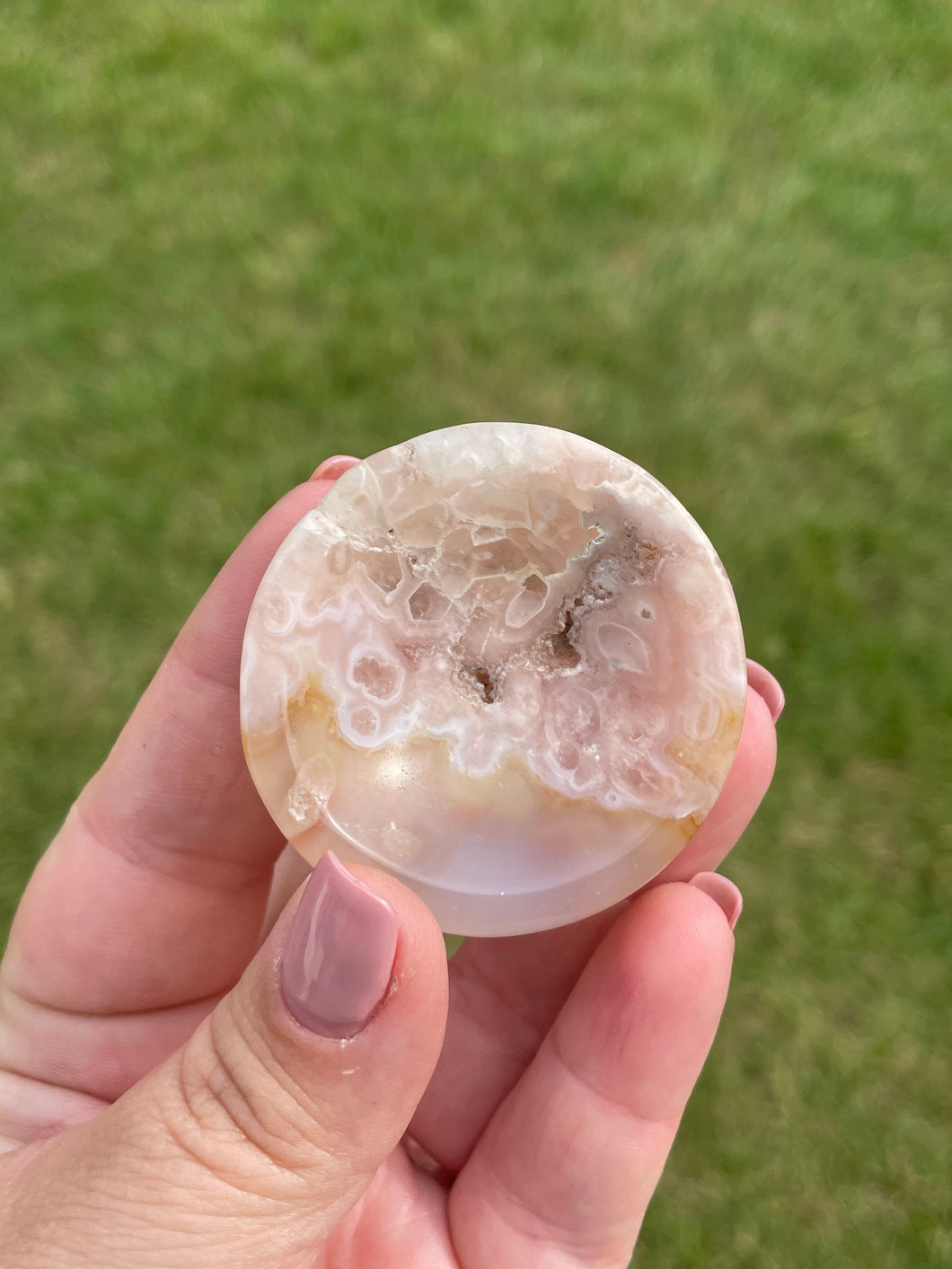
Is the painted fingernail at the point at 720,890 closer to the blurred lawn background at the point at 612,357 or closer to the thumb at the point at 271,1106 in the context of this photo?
the thumb at the point at 271,1106

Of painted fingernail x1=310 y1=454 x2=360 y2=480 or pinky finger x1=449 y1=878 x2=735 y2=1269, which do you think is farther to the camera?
painted fingernail x1=310 y1=454 x2=360 y2=480

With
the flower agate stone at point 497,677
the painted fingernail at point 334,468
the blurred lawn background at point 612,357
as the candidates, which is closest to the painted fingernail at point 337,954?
the flower agate stone at point 497,677

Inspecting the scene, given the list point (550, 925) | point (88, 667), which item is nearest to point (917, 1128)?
point (550, 925)

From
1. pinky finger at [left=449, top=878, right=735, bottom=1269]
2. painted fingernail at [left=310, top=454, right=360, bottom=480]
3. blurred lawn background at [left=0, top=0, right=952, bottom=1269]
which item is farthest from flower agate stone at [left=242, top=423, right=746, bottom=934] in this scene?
blurred lawn background at [left=0, top=0, right=952, bottom=1269]

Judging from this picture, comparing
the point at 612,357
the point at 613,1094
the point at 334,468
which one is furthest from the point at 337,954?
the point at 612,357

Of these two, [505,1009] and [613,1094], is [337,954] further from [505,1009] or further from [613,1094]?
[505,1009]

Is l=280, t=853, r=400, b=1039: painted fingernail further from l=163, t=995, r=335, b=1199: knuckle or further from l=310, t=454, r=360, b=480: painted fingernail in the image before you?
l=310, t=454, r=360, b=480: painted fingernail

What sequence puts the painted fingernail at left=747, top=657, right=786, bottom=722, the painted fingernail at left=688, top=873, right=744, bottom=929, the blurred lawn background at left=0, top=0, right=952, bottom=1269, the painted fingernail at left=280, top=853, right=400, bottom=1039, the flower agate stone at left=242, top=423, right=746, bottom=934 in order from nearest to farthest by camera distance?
the painted fingernail at left=280, top=853, right=400, bottom=1039 → the flower agate stone at left=242, top=423, right=746, bottom=934 → the painted fingernail at left=688, top=873, right=744, bottom=929 → the painted fingernail at left=747, top=657, right=786, bottom=722 → the blurred lawn background at left=0, top=0, right=952, bottom=1269

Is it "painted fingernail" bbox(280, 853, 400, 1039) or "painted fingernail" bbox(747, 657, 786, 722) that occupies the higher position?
"painted fingernail" bbox(280, 853, 400, 1039)
